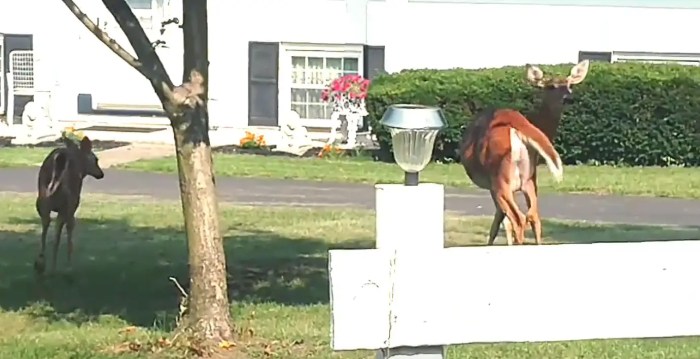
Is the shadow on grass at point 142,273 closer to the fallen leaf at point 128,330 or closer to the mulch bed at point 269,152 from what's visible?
the fallen leaf at point 128,330

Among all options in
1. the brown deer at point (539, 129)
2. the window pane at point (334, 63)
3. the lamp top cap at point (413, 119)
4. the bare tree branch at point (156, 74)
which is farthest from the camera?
the window pane at point (334, 63)

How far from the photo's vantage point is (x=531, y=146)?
10.1 metres

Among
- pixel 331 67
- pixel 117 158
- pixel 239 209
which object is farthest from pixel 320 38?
pixel 239 209

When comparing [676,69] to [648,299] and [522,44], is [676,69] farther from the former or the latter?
[648,299]

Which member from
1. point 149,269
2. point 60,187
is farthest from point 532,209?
point 60,187

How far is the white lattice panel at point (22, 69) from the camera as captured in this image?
24766 millimetres

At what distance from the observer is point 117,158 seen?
20.0 meters

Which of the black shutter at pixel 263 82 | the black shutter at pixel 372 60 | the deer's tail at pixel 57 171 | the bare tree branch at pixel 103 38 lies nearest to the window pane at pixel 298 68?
the black shutter at pixel 263 82

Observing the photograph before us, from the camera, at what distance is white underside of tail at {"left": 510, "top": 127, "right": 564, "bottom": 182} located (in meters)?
9.76

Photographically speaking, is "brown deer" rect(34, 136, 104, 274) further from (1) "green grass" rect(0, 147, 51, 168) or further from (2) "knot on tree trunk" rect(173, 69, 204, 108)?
(1) "green grass" rect(0, 147, 51, 168)

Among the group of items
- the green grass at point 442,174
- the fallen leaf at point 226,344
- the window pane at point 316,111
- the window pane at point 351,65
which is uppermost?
the window pane at point 351,65

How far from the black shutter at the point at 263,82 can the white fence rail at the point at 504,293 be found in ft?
67.9

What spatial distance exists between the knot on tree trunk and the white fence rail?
4.01 meters

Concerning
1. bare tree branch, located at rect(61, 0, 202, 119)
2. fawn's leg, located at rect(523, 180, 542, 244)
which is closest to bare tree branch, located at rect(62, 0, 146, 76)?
bare tree branch, located at rect(61, 0, 202, 119)
